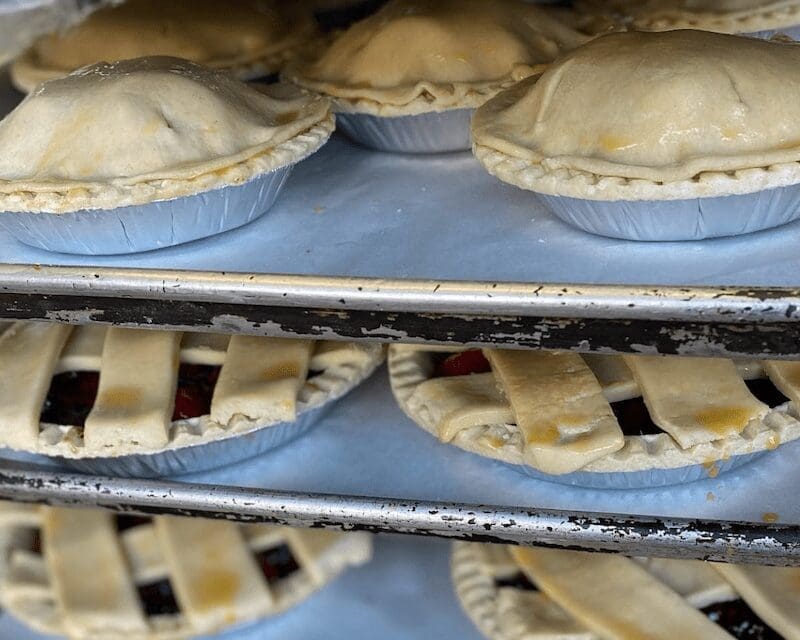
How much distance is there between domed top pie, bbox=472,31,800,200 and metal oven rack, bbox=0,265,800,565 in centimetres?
14

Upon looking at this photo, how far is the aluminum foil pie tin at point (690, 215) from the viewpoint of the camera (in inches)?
36.3

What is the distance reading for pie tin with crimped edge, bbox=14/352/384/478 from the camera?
3.97 feet

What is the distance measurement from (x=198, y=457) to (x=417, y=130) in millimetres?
534

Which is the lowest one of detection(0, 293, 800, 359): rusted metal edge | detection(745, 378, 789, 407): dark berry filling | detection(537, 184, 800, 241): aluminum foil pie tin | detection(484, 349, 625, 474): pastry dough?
detection(745, 378, 789, 407): dark berry filling

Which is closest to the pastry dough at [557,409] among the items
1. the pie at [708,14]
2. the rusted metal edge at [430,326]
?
the rusted metal edge at [430,326]

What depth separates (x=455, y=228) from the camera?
106 cm

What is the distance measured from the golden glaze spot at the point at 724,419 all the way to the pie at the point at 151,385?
460 millimetres

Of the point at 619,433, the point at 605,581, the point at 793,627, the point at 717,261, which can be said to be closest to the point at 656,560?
the point at 605,581

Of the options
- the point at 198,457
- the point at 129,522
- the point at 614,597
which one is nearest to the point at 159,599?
the point at 129,522

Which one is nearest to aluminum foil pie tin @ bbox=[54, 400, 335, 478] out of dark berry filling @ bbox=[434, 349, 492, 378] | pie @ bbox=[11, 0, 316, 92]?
dark berry filling @ bbox=[434, 349, 492, 378]

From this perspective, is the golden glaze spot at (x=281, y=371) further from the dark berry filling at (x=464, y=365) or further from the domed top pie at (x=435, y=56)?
the domed top pie at (x=435, y=56)

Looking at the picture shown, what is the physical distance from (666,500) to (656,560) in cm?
22

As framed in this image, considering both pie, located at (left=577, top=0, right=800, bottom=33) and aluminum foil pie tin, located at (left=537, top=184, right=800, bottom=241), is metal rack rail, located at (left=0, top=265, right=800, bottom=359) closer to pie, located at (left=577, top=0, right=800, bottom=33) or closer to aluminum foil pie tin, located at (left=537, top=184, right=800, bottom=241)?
aluminum foil pie tin, located at (left=537, top=184, right=800, bottom=241)

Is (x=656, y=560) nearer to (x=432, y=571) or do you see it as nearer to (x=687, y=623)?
(x=687, y=623)
